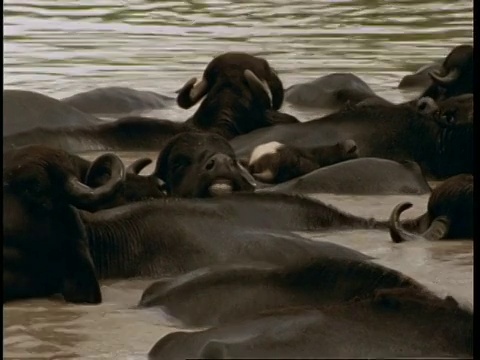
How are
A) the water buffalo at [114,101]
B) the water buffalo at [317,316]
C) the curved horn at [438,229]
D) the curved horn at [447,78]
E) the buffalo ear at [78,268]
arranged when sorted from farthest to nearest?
the water buffalo at [114,101] → the curved horn at [447,78] → the curved horn at [438,229] → the buffalo ear at [78,268] → the water buffalo at [317,316]

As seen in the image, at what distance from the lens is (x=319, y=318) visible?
6.18 m

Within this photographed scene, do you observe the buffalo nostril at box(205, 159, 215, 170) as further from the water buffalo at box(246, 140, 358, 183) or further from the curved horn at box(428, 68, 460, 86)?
the curved horn at box(428, 68, 460, 86)

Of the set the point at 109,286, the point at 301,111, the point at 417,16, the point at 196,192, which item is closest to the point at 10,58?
the point at 301,111

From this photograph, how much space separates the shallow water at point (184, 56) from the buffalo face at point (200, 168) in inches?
24.9

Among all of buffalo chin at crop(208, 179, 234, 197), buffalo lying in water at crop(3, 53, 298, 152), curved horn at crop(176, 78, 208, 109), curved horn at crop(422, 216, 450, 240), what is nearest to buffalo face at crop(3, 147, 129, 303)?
buffalo chin at crop(208, 179, 234, 197)

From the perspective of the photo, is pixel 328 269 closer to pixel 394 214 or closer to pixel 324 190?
pixel 394 214

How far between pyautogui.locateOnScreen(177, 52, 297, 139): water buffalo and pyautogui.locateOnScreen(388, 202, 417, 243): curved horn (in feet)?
13.1

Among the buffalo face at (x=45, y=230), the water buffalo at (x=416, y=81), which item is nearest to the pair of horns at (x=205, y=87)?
the water buffalo at (x=416, y=81)

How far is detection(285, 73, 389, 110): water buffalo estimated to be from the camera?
16125mm

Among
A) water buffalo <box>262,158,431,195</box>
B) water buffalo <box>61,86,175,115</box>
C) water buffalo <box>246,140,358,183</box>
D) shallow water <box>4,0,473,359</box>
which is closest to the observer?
shallow water <box>4,0,473,359</box>

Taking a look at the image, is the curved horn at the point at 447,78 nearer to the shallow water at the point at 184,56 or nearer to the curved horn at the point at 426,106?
the curved horn at the point at 426,106

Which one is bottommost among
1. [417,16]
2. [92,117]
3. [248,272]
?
[417,16]

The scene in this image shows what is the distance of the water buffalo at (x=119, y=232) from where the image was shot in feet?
27.2

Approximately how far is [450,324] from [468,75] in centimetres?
842
